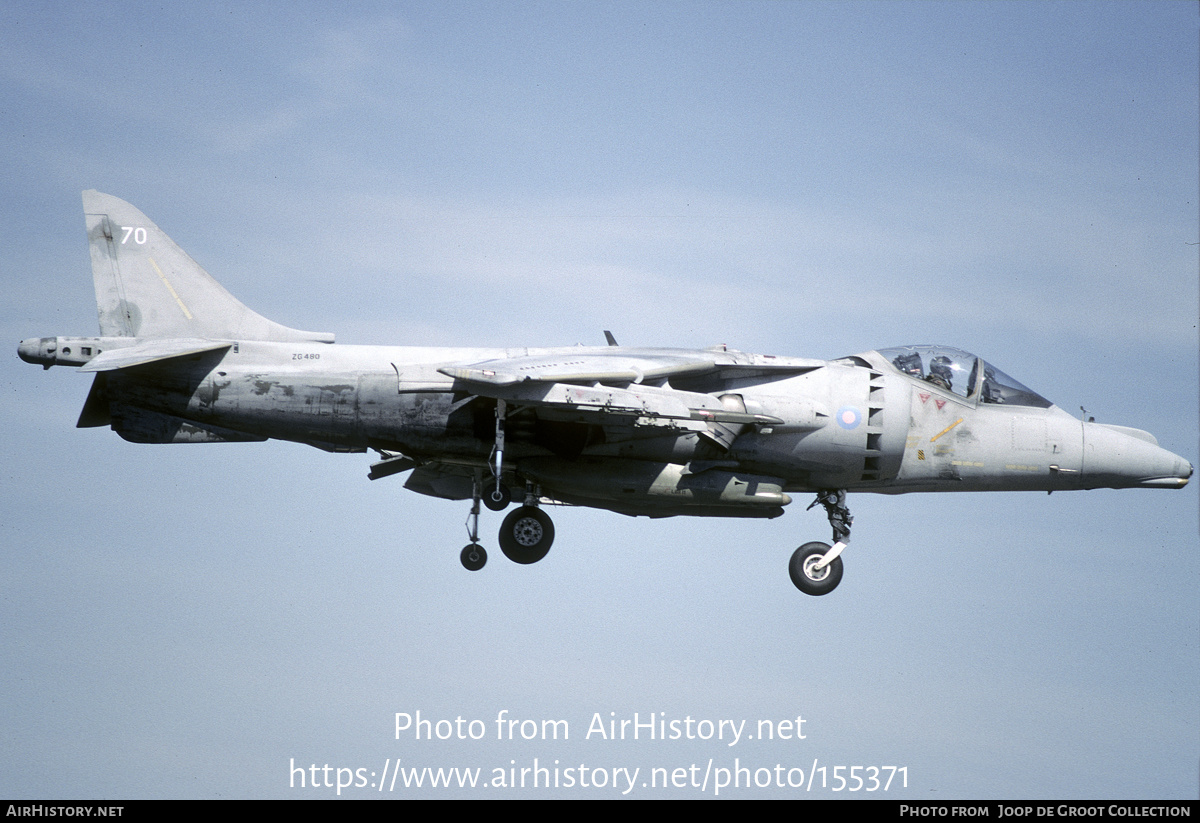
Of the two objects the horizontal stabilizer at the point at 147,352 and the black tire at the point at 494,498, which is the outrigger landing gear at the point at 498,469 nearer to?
the black tire at the point at 494,498

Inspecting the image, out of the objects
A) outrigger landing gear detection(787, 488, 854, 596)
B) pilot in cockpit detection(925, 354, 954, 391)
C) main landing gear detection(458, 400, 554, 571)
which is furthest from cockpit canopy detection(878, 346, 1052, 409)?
main landing gear detection(458, 400, 554, 571)

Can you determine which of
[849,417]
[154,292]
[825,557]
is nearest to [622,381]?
[849,417]

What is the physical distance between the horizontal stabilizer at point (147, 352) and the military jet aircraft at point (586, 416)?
62 mm

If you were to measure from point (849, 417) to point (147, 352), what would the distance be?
38.6ft

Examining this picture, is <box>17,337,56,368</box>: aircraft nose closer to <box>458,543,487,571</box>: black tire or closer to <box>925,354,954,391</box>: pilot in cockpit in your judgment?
<box>458,543,487,571</box>: black tire

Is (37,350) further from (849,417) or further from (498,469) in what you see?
A: (849,417)

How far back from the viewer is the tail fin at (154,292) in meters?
24.8

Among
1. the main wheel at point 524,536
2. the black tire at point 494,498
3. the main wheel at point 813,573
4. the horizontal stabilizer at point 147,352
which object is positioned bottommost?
the main wheel at point 813,573

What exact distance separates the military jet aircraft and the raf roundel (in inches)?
1.0

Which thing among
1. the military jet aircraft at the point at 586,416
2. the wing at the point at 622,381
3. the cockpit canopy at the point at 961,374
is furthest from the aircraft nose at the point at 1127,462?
the wing at the point at 622,381

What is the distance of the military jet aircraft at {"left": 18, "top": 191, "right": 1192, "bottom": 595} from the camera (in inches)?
925

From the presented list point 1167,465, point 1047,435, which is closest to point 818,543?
point 1047,435

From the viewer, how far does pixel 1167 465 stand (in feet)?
84.5

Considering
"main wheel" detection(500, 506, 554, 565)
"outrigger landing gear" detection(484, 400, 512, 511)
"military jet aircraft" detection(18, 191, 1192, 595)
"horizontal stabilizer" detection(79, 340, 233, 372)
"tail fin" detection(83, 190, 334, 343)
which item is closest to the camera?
"outrigger landing gear" detection(484, 400, 512, 511)
